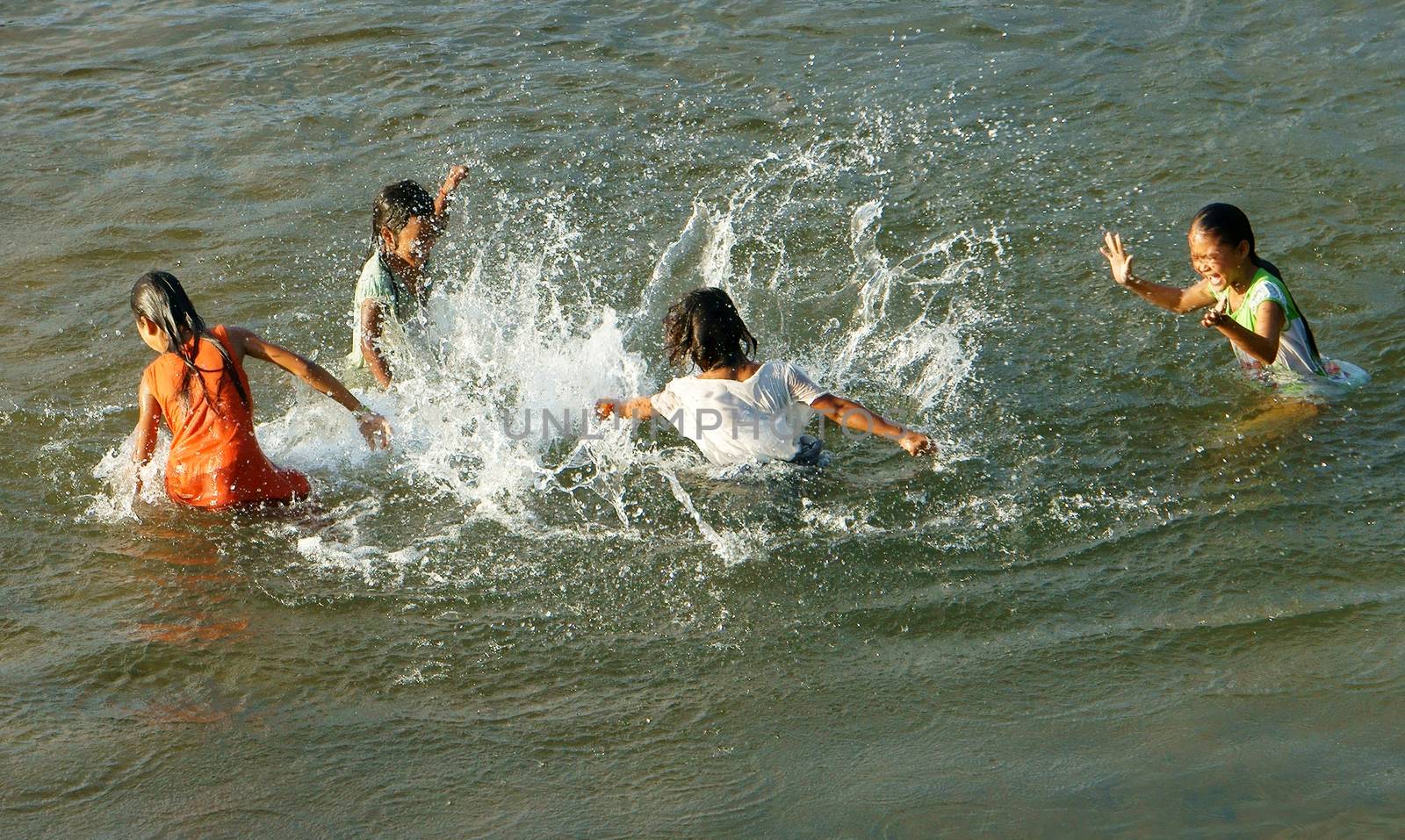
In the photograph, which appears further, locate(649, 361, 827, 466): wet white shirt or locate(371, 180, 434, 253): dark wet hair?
locate(371, 180, 434, 253): dark wet hair

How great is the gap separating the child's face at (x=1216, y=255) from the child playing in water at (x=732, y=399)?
1.66 m

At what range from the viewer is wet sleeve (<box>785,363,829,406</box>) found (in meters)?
5.18

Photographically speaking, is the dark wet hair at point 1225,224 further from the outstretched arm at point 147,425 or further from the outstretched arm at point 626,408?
the outstretched arm at point 147,425

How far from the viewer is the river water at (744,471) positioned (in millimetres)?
4055

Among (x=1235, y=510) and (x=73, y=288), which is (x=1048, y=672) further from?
(x=73, y=288)

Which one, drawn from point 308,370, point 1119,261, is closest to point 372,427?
point 308,370

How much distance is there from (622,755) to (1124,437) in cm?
304

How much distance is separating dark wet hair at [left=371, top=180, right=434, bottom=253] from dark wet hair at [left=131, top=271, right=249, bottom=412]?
1.23m

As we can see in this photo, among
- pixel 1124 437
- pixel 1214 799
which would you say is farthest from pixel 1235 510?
pixel 1214 799

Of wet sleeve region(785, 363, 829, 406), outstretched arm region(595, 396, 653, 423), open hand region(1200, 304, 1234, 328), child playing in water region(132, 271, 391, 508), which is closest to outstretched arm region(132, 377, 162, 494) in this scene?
child playing in water region(132, 271, 391, 508)

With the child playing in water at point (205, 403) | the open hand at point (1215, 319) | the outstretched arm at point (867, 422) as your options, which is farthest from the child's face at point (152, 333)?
the open hand at point (1215, 319)

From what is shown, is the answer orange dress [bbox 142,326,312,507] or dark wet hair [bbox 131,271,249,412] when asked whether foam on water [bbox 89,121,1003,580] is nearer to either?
orange dress [bbox 142,326,312,507]

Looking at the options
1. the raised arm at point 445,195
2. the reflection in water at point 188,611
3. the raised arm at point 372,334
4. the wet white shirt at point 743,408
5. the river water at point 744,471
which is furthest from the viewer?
the raised arm at point 445,195

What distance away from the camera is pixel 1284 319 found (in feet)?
18.6
